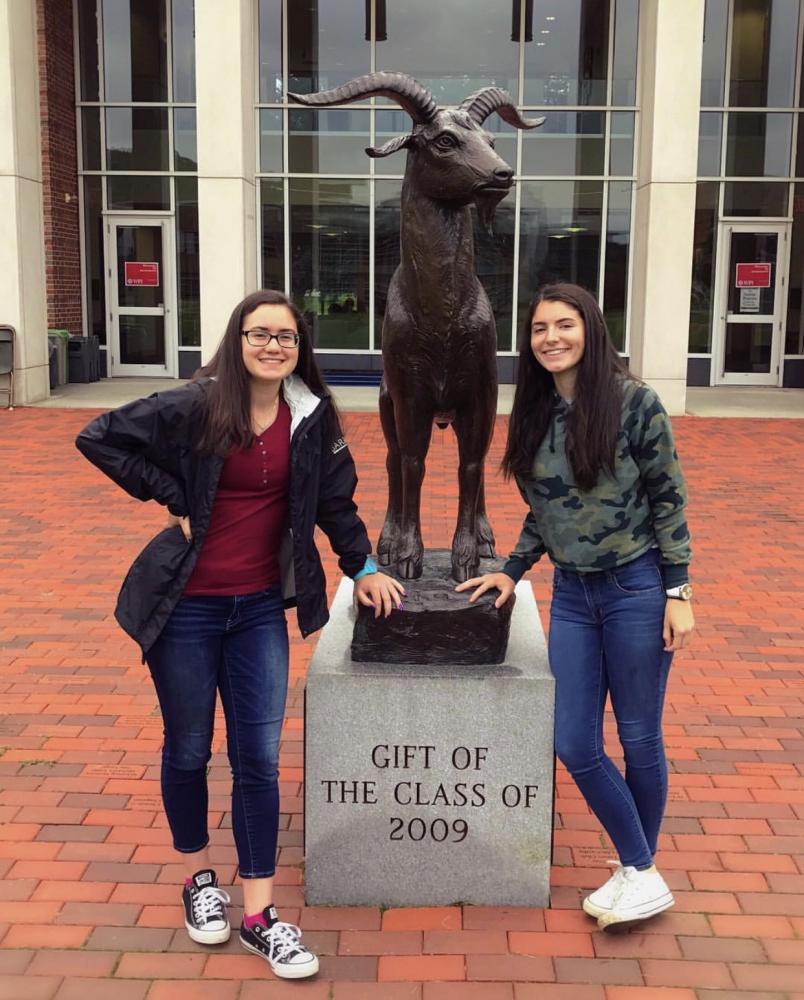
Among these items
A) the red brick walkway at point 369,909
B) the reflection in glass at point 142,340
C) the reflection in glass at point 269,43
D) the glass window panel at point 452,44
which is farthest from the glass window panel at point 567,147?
the red brick walkway at point 369,909

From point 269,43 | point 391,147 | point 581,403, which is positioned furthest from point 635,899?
point 269,43

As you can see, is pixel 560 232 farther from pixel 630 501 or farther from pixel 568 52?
pixel 630 501

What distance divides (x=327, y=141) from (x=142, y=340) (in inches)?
184

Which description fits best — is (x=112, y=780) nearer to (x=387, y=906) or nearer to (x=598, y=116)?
(x=387, y=906)

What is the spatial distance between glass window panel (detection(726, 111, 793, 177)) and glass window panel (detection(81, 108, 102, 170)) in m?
10.6

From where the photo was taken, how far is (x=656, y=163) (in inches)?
531

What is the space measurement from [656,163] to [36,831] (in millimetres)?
11956

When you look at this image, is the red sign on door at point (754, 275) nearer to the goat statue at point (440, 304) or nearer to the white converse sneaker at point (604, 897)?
the goat statue at point (440, 304)

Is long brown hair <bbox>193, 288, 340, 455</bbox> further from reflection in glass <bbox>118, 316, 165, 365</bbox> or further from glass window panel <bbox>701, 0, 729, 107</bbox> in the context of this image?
glass window panel <bbox>701, 0, 729, 107</bbox>

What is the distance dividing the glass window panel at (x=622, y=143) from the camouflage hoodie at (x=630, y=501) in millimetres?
15117

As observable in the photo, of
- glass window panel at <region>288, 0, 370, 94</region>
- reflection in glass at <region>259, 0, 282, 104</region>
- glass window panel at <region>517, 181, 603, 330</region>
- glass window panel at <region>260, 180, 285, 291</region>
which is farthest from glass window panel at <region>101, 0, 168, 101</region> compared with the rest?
glass window panel at <region>517, 181, 603, 330</region>

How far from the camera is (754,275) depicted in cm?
1808

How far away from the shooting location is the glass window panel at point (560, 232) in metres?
17.2

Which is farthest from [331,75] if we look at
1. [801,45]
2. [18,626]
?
[18,626]
